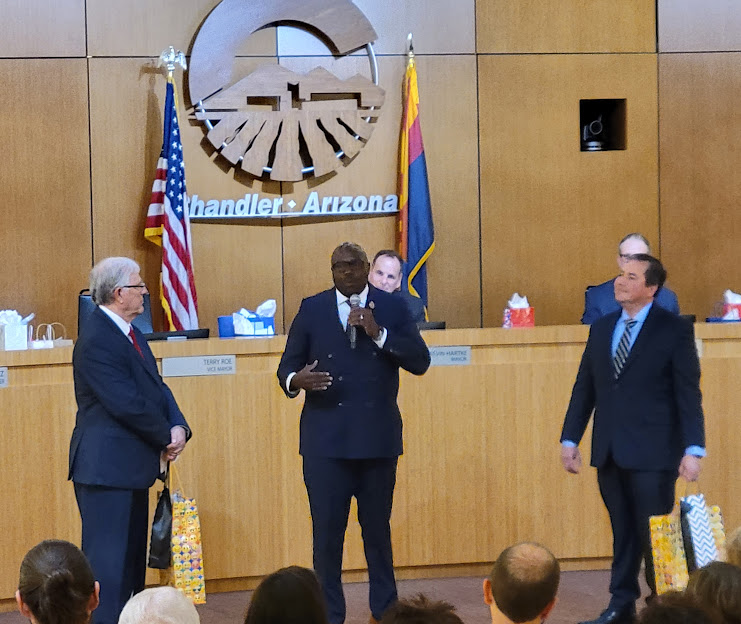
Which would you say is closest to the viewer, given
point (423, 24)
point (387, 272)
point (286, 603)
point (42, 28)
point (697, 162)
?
point (286, 603)

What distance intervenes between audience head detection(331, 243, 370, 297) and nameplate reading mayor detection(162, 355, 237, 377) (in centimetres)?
132

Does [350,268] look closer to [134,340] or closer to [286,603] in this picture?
[134,340]

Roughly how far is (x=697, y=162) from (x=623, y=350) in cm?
352

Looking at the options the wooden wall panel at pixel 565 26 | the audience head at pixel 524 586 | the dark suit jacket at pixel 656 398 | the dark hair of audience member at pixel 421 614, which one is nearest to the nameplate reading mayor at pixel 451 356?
the dark suit jacket at pixel 656 398

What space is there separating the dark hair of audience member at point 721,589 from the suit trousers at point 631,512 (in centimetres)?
194

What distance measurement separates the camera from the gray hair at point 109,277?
12.9 ft

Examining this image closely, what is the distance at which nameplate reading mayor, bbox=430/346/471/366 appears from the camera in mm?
5496

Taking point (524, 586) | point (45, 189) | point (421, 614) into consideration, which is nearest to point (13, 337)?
point (45, 189)

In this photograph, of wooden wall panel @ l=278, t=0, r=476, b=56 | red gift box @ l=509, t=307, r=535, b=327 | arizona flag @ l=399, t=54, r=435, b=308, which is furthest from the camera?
wooden wall panel @ l=278, t=0, r=476, b=56

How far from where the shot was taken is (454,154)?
23.9ft

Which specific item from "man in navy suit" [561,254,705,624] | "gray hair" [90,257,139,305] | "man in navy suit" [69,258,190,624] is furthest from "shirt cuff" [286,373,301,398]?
"man in navy suit" [561,254,705,624]

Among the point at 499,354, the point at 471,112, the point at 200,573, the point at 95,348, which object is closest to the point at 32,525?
the point at 200,573

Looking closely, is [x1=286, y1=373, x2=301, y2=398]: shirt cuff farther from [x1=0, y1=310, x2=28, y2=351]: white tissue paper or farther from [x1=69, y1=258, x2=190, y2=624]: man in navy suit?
[x1=0, y1=310, x2=28, y2=351]: white tissue paper

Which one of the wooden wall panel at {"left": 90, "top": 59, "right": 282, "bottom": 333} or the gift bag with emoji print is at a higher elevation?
the wooden wall panel at {"left": 90, "top": 59, "right": 282, "bottom": 333}
